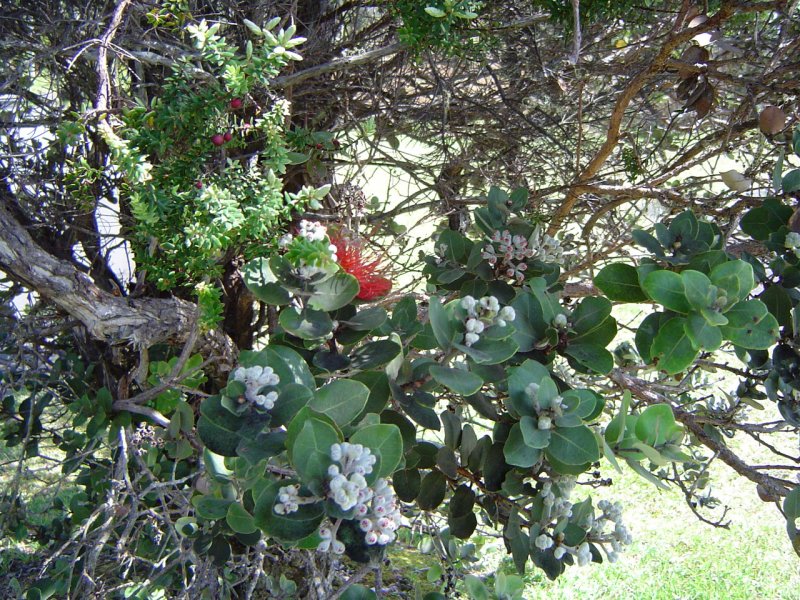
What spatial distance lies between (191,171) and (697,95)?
133cm

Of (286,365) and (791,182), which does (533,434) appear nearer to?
Result: (286,365)

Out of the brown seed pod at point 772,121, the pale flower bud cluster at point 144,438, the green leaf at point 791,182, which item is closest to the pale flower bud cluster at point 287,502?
the green leaf at point 791,182

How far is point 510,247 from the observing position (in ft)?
4.54

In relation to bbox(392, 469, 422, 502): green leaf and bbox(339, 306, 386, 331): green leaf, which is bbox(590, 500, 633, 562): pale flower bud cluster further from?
bbox(339, 306, 386, 331): green leaf

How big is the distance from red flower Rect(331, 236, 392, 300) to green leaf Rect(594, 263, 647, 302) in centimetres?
43

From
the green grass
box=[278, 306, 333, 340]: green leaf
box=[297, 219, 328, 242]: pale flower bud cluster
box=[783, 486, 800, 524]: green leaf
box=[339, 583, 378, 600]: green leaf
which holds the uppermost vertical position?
box=[297, 219, 328, 242]: pale flower bud cluster

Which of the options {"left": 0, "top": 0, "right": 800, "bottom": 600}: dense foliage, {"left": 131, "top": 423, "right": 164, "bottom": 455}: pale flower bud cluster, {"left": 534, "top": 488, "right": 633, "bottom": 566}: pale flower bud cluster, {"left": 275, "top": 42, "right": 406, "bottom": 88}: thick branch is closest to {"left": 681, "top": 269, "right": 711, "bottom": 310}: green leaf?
{"left": 0, "top": 0, "right": 800, "bottom": 600}: dense foliage

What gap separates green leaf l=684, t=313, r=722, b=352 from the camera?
1023 millimetres

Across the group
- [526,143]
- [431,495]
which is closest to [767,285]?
[431,495]

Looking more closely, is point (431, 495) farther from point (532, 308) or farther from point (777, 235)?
point (777, 235)

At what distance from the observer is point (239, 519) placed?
1.04 meters

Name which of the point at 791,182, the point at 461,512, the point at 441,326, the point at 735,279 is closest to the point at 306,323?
the point at 441,326

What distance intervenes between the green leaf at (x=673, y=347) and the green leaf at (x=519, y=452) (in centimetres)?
25

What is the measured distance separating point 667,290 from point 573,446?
284 millimetres
